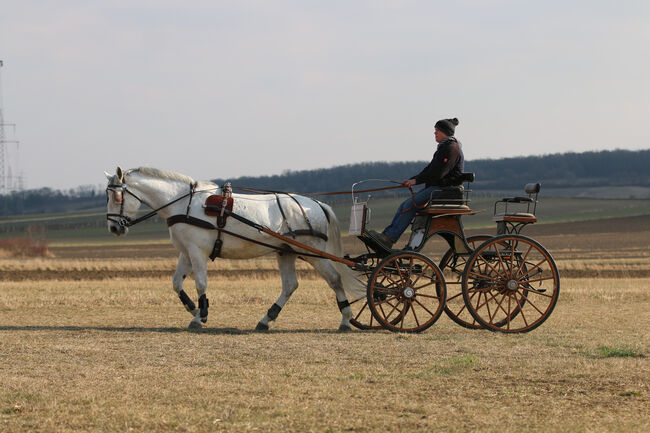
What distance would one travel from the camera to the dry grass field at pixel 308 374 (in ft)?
21.9

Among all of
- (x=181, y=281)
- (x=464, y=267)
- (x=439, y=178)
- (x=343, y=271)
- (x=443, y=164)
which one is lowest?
(x=181, y=281)

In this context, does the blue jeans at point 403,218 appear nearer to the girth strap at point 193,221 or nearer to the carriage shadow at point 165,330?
the carriage shadow at point 165,330

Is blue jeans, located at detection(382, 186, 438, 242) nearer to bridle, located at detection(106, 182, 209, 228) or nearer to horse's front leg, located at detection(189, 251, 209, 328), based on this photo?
horse's front leg, located at detection(189, 251, 209, 328)

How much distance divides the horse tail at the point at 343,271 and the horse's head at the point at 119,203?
3.04m

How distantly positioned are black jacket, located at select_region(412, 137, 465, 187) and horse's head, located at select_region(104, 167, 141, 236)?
4.48 metres

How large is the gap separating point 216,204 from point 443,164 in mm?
3521

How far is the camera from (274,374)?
8.56m

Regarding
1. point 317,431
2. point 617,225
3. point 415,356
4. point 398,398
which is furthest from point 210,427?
point 617,225

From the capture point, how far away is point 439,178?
38.5 ft

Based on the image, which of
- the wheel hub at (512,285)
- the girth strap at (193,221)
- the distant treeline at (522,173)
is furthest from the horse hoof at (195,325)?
the distant treeline at (522,173)

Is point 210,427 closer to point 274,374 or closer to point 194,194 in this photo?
point 274,374

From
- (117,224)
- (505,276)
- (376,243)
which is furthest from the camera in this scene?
(117,224)

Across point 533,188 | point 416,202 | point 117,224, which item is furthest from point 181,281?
point 533,188

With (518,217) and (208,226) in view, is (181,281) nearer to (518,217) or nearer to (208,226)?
(208,226)
